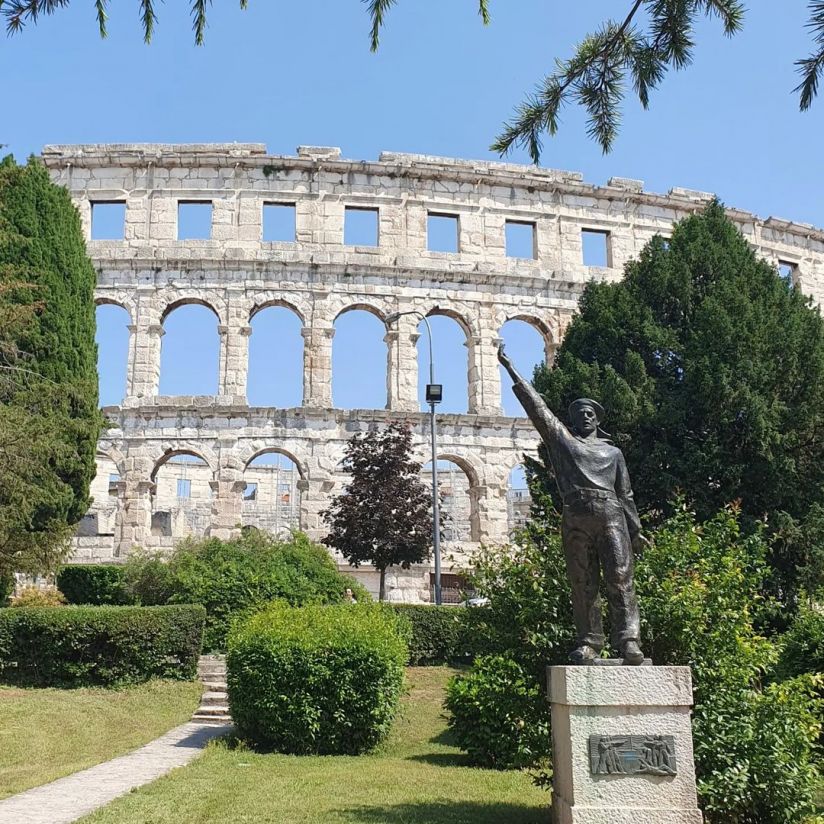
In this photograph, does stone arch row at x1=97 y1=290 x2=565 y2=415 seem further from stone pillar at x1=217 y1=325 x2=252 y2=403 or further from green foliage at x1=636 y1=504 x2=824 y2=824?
green foliage at x1=636 y1=504 x2=824 y2=824

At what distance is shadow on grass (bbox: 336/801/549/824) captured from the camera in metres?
7.53

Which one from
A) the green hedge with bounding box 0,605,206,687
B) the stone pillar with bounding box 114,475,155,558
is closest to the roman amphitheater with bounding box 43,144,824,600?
the stone pillar with bounding box 114,475,155,558

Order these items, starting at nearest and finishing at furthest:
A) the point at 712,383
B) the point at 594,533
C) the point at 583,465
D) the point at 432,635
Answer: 1. the point at 594,533
2. the point at 583,465
3. the point at 712,383
4. the point at 432,635

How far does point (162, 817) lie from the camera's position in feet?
24.3

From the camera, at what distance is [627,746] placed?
6.29 m

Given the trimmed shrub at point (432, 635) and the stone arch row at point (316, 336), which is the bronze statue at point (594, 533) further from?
the stone arch row at point (316, 336)

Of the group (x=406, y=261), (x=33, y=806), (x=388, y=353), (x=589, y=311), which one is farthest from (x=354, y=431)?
(x=33, y=806)

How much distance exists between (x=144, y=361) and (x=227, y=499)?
5695 millimetres

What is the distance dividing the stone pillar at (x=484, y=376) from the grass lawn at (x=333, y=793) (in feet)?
65.8

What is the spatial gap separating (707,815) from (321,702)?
213 inches

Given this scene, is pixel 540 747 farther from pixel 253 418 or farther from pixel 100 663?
pixel 253 418

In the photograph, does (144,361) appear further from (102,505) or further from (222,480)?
(102,505)

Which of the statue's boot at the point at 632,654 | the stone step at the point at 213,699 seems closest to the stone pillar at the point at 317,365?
the stone step at the point at 213,699

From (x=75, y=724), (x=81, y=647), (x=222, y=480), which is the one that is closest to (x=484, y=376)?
(x=222, y=480)
